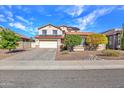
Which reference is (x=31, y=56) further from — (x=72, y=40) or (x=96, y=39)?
(x=96, y=39)

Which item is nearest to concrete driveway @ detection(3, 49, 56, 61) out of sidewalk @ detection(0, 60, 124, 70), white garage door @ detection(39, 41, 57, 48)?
sidewalk @ detection(0, 60, 124, 70)

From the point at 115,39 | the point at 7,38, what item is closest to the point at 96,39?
the point at 115,39

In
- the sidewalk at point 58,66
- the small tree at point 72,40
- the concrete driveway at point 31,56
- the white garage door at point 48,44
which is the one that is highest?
the small tree at point 72,40

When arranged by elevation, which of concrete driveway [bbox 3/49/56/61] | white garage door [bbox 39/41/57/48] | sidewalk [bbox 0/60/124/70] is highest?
white garage door [bbox 39/41/57/48]

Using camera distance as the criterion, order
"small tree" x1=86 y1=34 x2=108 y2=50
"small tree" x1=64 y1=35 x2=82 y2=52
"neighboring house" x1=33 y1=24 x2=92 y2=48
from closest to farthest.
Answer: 1. "small tree" x1=64 y1=35 x2=82 y2=52
2. "small tree" x1=86 y1=34 x2=108 y2=50
3. "neighboring house" x1=33 y1=24 x2=92 y2=48

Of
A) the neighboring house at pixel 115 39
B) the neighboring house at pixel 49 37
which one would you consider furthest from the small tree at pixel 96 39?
the neighboring house at pixel 49 37

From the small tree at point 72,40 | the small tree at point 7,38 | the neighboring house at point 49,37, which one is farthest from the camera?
the neighboring house at point 49,37

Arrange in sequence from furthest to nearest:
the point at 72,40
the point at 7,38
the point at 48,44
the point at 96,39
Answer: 1. the point at 48,44
2. the point at 96,39
3. the point at 72,40
4. the point at 7,38

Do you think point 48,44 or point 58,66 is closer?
point 58,66

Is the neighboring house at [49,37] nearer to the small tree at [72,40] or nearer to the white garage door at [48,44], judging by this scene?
the white garage door at [48,44]

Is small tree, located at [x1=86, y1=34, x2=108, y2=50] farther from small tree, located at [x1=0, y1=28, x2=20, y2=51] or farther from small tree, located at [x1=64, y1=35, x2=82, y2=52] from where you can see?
small tree, located at [x1=0, y1=28, x2=20, y2=51]

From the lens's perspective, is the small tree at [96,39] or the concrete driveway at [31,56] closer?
the concrete driveway at [31,56]

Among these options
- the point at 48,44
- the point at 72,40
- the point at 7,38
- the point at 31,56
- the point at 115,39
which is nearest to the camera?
the point at 31,56
